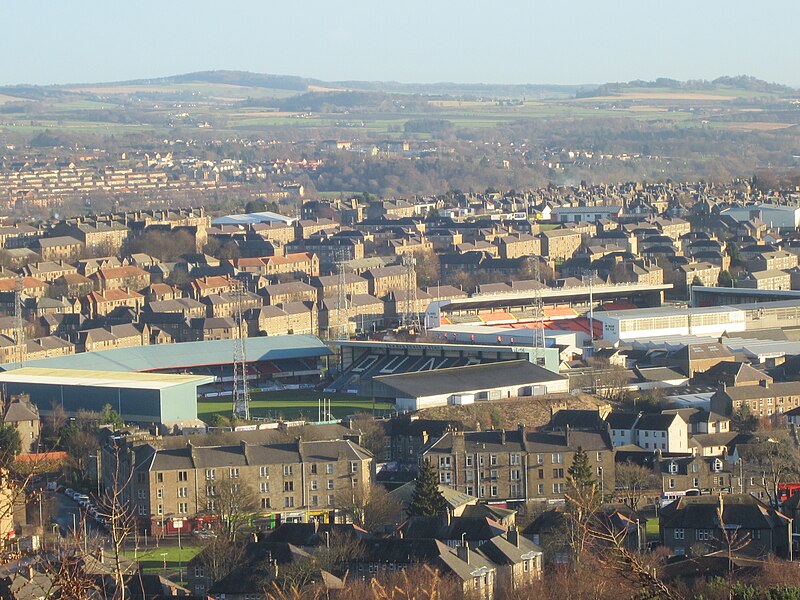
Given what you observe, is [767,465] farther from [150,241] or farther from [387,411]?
[150,241]

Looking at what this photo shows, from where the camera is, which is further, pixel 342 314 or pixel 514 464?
pixel 342 314

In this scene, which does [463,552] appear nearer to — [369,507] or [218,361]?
[369,507]

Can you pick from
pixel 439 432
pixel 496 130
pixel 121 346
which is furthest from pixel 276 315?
pixel 496 130

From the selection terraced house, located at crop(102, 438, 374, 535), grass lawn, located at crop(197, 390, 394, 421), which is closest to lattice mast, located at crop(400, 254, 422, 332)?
grass lawn, located at crop(197, 390, 394, 421)

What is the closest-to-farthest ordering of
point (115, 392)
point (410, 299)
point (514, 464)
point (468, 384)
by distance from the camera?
1. point (514, 464)
2. point (115, 392)
3. point (468, 384)
4. point (410, 299)

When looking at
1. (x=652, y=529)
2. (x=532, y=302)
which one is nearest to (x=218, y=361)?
(x=532, y=302)

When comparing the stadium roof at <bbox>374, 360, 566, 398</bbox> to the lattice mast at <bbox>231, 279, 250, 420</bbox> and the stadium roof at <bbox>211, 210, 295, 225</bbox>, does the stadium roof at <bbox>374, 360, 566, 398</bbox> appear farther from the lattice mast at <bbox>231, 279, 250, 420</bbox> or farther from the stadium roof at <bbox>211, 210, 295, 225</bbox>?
the stadium roof at <bbox>211, 210, 295, 225</bbox>

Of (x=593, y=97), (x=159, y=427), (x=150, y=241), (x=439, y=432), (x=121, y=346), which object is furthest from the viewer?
(x=593, y=97)
